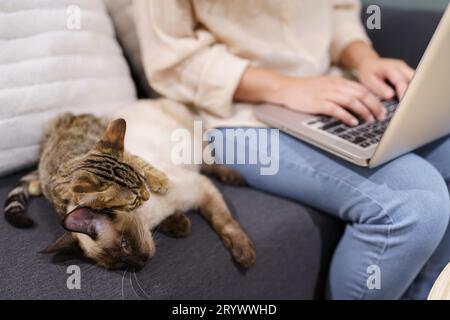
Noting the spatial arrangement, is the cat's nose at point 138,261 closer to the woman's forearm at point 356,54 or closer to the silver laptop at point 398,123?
the silver laptop at point 398,123

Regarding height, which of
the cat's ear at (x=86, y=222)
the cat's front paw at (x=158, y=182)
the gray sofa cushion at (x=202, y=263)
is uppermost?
the cat's ear at (x=86, y=222)

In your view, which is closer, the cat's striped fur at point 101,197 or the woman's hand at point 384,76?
the cat's striped fur at point 101,197

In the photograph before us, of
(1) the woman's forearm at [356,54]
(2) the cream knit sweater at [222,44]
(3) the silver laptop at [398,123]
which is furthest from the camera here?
(1) the woman's forearm at [356,54]

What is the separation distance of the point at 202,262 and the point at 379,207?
0.38 m

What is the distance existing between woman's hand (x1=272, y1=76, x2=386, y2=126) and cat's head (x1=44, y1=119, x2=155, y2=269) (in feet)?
1.34

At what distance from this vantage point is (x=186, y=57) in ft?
2.99

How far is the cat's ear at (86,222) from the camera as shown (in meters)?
0.60

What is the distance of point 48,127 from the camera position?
882mm

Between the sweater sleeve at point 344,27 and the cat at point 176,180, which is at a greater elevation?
the sweater sleeve at point 344,27

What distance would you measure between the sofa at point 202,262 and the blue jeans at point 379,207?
0.05 meters

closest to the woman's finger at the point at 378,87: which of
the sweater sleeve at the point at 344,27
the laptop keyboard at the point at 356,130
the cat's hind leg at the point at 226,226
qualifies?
the laptop keyboard at the point at 356,130

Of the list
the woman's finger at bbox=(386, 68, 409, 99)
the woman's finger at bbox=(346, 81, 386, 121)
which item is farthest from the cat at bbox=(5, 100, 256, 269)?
the woman's finger at bbox=(386, 68, 409, 99)

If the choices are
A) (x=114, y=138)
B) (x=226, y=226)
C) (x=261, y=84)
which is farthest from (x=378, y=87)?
(x=114, y=138)

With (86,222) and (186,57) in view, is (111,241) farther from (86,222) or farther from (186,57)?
(186,57)
